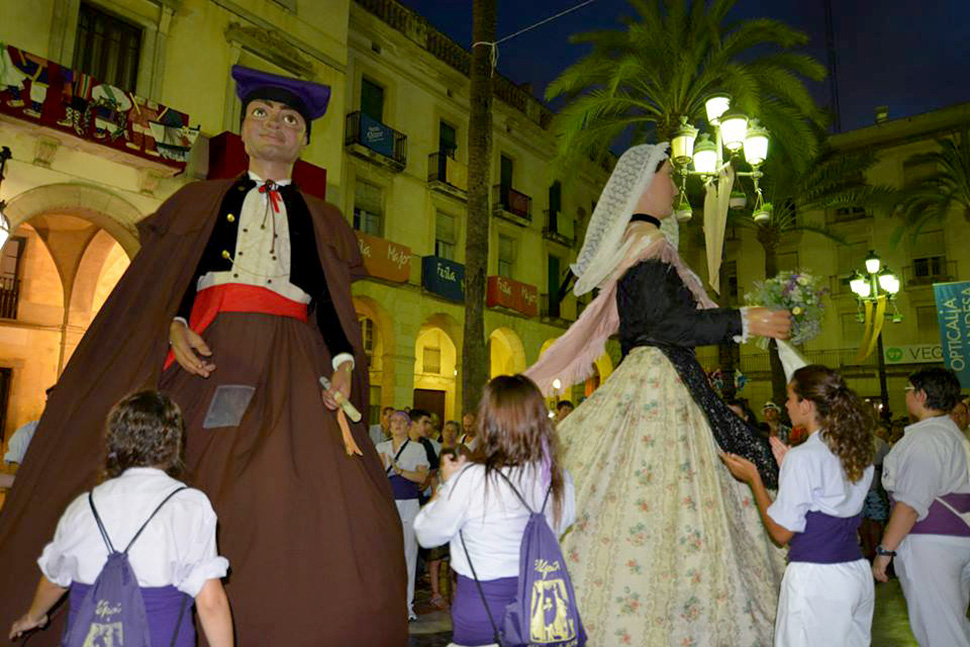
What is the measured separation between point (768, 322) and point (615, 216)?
954mm

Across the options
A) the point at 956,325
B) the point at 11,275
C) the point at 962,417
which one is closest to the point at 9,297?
the point at 11,275

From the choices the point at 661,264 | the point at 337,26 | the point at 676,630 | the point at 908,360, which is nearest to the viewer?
the point at 676,630

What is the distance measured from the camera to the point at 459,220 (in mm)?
21609

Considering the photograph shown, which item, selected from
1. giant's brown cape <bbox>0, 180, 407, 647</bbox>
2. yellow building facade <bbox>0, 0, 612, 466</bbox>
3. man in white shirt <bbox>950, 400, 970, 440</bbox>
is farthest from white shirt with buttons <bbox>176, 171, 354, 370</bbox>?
yellow building facade <bbox>0, 0, 612, 466</bbox>

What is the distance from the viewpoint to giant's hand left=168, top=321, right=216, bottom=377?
8.59 ft

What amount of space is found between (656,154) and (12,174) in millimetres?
11016

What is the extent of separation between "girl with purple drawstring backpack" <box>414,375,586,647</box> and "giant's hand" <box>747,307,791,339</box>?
1091 millimetres

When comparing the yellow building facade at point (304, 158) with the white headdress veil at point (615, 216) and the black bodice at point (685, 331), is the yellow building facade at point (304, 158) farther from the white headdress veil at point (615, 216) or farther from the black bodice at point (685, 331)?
the black bodice at point (685, 331)

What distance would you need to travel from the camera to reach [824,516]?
9.56ft

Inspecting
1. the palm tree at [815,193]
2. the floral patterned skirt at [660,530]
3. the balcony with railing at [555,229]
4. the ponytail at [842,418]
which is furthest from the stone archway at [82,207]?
the balcony with railing at [555,229]

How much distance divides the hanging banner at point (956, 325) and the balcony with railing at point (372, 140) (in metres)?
12.8

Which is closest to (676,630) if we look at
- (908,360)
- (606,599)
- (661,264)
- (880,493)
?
(606,599)

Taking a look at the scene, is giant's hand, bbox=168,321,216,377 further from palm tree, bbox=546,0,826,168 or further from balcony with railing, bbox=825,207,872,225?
balcony with railing, bbox=825,207,872,225

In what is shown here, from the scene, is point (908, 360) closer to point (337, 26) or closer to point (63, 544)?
point (337, 26)
